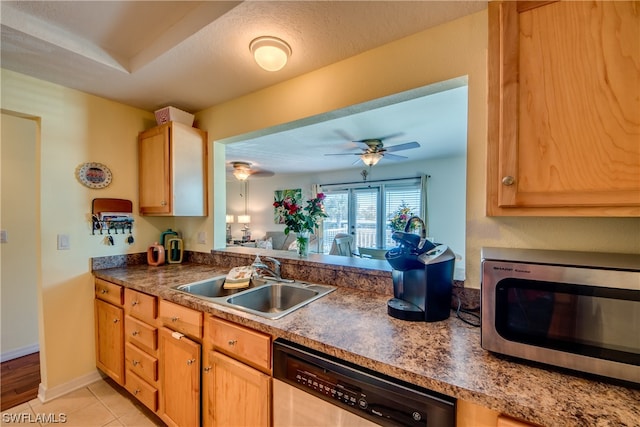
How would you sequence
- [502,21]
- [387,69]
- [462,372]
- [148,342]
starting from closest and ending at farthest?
[462,372] < [502,21] < [387,69] < [148,342]

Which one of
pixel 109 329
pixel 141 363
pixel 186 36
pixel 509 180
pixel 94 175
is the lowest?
pixel 141 363

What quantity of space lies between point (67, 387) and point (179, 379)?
1204 mm

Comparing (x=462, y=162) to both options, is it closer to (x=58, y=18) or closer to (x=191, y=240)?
(x=191, y=240)

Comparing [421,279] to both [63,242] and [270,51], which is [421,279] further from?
[63,242]

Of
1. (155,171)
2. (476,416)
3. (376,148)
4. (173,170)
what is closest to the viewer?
(476,416)

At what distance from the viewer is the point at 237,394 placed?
3.74 ft

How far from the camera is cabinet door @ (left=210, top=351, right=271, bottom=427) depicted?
3.43 feet

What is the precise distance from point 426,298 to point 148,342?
1.62 m

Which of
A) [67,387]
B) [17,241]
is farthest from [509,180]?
[17,241]

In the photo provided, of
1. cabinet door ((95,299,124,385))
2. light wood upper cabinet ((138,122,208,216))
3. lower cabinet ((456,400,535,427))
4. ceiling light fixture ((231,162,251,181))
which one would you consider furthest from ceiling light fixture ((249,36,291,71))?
ceiling light fixture ((231,162,251,181))

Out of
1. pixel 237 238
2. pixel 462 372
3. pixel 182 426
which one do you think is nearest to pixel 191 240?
pixel 182 426

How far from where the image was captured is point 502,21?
873mm

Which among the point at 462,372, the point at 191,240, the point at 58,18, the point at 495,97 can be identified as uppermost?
the point at 58,18

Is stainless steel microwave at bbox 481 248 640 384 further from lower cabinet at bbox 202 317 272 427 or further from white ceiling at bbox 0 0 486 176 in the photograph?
white ceiling at bbox 0 0 486 176
